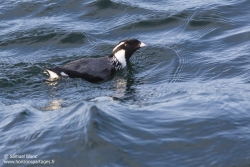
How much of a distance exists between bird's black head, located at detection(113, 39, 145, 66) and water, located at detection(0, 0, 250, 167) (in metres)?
0.32

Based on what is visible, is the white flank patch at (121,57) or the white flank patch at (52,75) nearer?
the white flank patch at (52,75)

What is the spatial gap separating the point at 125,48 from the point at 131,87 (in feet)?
5.24

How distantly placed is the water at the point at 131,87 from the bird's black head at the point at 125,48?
32 cm

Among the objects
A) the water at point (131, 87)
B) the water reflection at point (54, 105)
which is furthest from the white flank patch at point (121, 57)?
the water reflection at point (54, 105)

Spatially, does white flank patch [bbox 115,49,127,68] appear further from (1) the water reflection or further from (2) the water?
(1) the water reflection

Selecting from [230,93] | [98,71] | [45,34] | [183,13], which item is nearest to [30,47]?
[45,34]

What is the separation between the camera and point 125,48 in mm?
13688

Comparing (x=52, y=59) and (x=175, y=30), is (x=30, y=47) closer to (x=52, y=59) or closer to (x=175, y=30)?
(x=52, y=59)

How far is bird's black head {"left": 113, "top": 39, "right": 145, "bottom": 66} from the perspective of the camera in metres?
13.6

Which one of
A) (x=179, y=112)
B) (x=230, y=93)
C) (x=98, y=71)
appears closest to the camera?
(x=179, y=112)

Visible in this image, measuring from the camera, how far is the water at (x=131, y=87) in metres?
8.07

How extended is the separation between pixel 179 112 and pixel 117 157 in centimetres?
190

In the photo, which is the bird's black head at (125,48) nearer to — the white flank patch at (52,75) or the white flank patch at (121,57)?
the white flank patch at (121,57)

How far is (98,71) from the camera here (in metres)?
12.9
